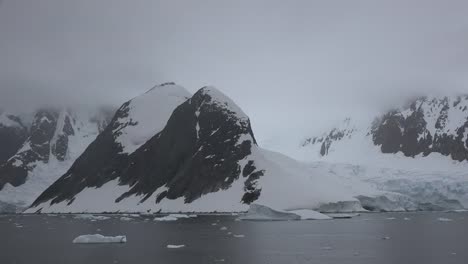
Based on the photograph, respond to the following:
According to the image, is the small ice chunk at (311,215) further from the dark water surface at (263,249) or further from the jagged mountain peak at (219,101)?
the jagged mountain peak at (219,101)

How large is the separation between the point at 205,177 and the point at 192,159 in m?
15.3

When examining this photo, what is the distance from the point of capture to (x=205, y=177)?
6220 inches

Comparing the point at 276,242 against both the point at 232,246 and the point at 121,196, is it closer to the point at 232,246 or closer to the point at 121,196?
the point at 232,246

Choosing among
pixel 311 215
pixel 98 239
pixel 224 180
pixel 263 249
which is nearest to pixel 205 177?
pixel 224 180

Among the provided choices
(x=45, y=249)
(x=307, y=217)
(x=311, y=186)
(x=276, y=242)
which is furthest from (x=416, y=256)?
(x=311, y=186)

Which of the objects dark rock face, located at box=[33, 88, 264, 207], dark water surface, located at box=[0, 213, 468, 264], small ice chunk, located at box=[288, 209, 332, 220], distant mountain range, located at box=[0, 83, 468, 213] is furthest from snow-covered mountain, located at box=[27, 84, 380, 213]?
dark water surface, located at box=[0, 213, 468, 264]

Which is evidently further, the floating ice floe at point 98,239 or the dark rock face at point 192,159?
the dark rock face at point 192,159

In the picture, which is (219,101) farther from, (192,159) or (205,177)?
(205,177)

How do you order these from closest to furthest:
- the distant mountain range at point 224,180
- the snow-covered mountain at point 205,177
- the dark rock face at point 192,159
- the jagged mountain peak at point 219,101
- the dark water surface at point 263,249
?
1. the dark water surface at point 263,249
2. the snow-covered mountain at point 205,177
3. the distant mountain range at point 224,180
4. the dark rock face at point 192,159
5. the jagged mountain peak at point 219,101

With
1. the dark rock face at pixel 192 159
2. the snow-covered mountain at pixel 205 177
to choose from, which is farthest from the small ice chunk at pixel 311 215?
the dark rock face at pixel 192 159

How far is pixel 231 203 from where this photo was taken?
A: 13925 cm

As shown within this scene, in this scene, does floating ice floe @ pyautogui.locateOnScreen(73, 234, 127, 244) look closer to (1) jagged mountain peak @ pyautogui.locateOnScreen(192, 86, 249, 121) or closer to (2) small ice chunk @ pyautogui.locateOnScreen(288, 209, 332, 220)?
(2) small ice chunk @ pyautogui.locateOnScreen(288, 209, 332, 220)

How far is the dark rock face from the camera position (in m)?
155

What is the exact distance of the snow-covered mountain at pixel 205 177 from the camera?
13575 cm
